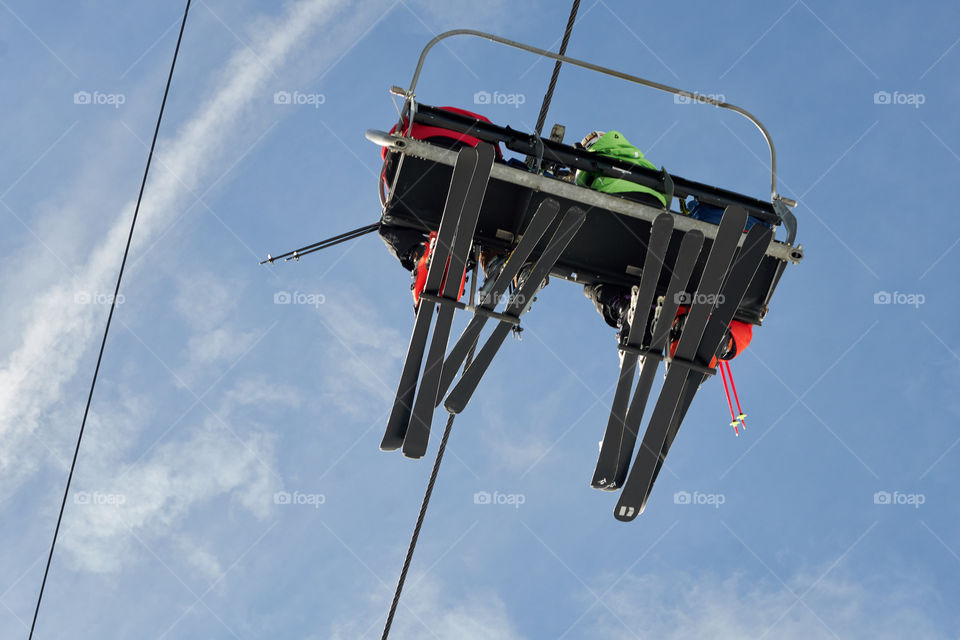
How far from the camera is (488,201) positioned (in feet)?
24.3

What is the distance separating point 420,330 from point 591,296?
1.71 metres

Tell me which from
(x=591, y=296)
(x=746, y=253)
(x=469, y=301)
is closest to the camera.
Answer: (x=746, y=253)

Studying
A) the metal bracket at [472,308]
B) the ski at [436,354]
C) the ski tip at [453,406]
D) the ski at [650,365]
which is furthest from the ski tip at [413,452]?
the ski at [650,365]

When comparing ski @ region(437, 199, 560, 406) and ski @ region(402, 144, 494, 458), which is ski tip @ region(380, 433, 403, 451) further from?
ski @ region(437, 199, 560, 406)

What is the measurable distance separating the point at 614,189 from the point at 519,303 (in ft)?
3.09

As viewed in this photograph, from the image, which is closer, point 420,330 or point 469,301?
point 420,330

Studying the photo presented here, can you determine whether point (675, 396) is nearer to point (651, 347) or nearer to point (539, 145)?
point (651, 347)

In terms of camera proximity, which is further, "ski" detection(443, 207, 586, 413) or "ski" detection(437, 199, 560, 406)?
"ski" detection(443, 207, 586, 413)

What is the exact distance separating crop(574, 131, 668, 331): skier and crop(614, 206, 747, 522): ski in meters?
0.59

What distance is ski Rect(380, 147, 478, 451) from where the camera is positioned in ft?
21.9

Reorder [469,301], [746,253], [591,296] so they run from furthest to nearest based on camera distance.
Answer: [591,296] → [469,301] → [746,253]

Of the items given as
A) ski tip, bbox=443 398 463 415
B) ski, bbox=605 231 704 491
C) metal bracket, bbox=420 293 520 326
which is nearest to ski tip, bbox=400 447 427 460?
ski tip, bbox=443 398 463 415

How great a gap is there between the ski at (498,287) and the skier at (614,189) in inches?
22.1

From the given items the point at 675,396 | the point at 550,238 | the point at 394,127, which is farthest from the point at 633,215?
the point at 394,127
